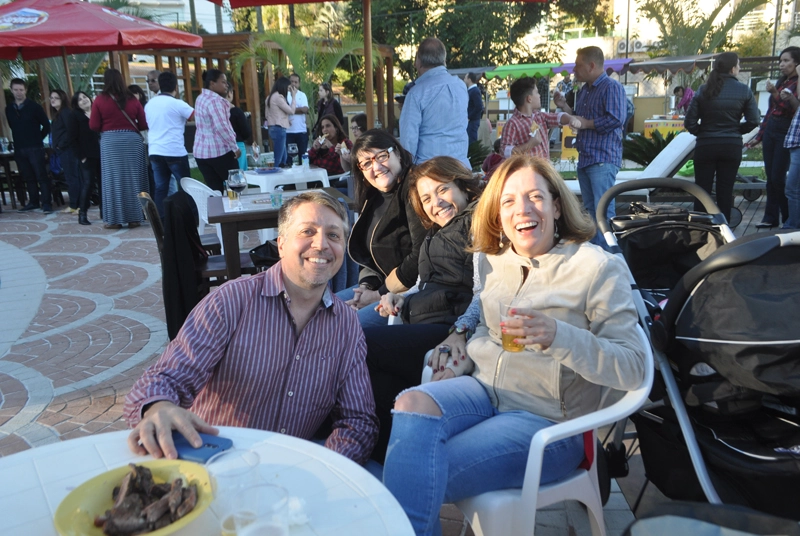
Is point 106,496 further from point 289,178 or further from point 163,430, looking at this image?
point 289,178

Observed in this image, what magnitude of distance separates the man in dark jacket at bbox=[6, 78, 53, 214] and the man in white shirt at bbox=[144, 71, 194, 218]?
96.0 inches

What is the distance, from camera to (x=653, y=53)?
1011 inches

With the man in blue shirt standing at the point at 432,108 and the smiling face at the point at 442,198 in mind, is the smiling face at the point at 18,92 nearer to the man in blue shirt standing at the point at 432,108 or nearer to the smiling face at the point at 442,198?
the man in blue shirt standing at the point at 432,108

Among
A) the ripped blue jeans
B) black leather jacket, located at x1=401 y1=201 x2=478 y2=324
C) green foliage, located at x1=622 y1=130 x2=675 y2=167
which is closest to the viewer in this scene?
the ripped blue jeans

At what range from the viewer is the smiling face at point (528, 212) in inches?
82.8

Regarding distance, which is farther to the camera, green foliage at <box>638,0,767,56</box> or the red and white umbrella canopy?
green foliage at <box>638,0,767,56</box>

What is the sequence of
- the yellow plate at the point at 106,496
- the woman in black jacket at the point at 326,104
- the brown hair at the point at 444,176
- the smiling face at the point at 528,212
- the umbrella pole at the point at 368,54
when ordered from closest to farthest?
1. the yellow plate at the point at 106,496
2. the smiling face at the point at 528,212
3. the brown hair at the point at 444,176
4. the umbrella pole at the point at 368,54
5. the woman in black jacket at the point at 326,104

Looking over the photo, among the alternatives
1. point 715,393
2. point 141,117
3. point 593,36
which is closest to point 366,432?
point 715,393

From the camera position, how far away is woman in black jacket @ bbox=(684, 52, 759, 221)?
619cm

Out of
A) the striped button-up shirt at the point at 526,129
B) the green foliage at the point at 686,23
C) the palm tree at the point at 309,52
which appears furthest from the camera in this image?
the green foliage at the point at 686,23

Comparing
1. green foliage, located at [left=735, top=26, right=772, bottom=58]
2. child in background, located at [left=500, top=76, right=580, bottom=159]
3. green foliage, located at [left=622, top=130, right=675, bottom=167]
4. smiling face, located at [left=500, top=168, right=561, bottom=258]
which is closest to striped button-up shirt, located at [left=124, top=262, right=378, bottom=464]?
smiling face, located at [left=500, top=168, right=561, bottom=258]

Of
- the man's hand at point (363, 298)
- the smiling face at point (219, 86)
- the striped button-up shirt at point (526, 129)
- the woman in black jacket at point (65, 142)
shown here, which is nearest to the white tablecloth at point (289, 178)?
the smiling face at point (219, 86)

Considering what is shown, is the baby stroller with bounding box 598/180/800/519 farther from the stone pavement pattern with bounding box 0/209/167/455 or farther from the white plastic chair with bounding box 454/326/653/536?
the stone pavement pattern with bounding box 0/209/167/455

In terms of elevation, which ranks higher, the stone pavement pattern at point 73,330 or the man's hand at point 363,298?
the man's hand at point 363,298
